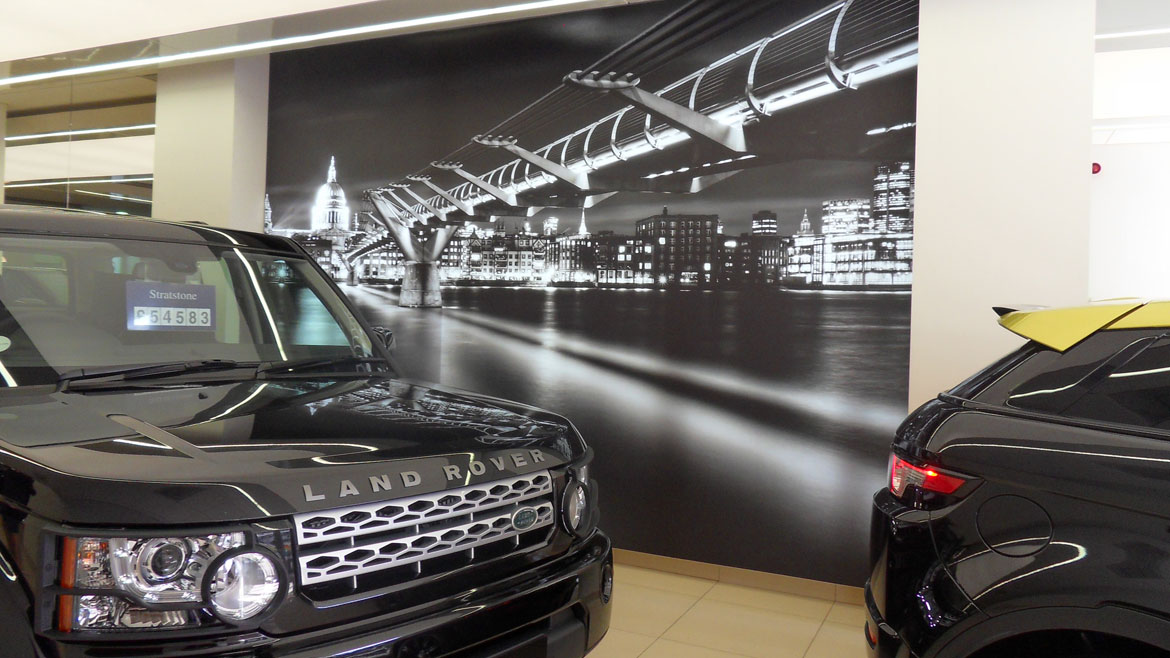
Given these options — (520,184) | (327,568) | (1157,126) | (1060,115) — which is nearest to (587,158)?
(520,184)

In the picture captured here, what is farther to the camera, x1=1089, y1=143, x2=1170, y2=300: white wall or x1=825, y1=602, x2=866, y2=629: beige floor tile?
x1=1089, y1=143, x2=1170, y2=300: white wall

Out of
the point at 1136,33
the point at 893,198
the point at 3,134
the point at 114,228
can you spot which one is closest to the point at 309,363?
the point at 114,228

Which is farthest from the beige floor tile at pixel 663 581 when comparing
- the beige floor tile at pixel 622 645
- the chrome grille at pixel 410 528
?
the chrome grille at pixel 410 528

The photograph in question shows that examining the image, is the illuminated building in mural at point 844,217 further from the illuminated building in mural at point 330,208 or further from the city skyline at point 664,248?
the illuminated building in mural at point 330,208

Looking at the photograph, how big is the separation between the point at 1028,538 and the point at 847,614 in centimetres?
200

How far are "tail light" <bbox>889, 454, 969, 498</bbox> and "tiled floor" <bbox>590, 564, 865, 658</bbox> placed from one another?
1.43 meters

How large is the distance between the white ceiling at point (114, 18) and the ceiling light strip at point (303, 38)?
0.31 meters

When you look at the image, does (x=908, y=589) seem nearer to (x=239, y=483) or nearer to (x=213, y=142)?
(x=239, y=483)

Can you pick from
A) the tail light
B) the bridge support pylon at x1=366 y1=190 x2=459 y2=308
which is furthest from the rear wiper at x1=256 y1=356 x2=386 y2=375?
the bridge support pylon at x1=366 y1=190 x2=459 y2=308

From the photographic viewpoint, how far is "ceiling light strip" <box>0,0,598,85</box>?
360 cm

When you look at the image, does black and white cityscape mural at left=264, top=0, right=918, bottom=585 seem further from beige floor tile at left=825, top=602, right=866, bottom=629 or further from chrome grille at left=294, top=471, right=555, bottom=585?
chrome grille at left=294, top=471, right=555, bottom=585

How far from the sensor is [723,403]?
3.69 metres

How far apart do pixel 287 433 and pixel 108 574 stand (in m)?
0.40

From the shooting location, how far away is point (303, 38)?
423 cm
